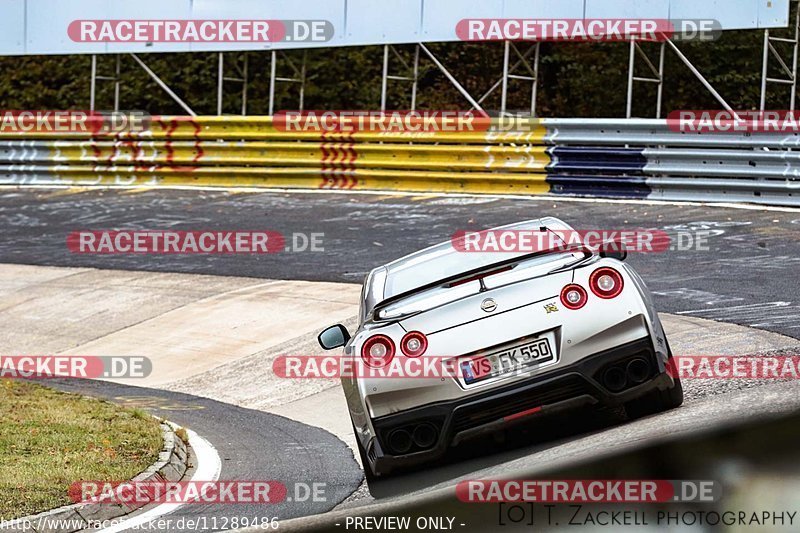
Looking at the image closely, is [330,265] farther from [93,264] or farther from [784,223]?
[784,223]

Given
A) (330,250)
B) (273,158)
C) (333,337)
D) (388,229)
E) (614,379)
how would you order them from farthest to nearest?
(273,158), (388,229), (330,250), (333,337), (614,379)

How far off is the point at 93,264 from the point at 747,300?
9.22 metres

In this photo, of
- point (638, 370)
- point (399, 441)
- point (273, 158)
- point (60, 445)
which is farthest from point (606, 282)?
point (273, 158)

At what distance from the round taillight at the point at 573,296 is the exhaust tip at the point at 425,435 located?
35.6 inches

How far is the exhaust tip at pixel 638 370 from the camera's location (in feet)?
20.2

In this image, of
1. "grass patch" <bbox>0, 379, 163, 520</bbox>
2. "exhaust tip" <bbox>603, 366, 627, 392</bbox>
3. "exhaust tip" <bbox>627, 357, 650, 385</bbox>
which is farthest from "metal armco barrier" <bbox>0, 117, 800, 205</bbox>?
"exhaust tip" <bbox>603, 366, 627, 392</bbox>

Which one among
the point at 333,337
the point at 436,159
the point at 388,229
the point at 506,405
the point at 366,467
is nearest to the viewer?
the point at 506,405

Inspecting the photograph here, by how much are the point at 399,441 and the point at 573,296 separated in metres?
1.12

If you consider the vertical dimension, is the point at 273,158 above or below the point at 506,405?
above

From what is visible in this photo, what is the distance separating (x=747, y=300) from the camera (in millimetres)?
11055

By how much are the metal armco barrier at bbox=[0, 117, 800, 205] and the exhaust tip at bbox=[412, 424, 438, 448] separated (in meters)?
10.8

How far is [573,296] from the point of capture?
6.18 meters

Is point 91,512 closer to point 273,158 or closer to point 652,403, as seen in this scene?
point 652,403

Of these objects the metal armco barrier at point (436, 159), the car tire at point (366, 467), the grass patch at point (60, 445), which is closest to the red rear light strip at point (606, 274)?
the car tire at point (366, 467)
